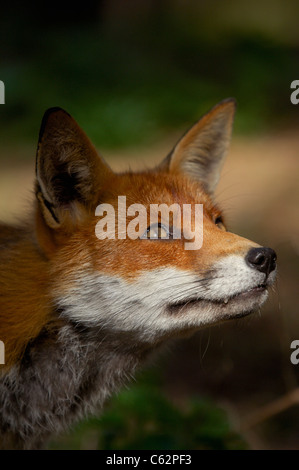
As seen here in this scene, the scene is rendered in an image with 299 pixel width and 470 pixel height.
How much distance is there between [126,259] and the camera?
315 cm

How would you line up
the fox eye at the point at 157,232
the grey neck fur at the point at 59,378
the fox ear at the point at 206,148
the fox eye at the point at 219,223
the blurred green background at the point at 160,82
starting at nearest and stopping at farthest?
the fox eye at the point at 157,232 < the grey neck fur at the point at 59,378 < the fox eye at the point at 219,223 < the fox ear at the point at 206,148 < the blurred green background at the point at 160,82

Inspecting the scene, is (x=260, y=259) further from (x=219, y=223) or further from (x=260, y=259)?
(x=219, y=223)

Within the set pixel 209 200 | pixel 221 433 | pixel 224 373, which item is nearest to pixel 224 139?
pixel 209 200

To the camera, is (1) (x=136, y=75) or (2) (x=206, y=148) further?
(1) (x=136, y=75)

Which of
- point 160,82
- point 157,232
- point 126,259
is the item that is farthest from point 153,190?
point 160,82

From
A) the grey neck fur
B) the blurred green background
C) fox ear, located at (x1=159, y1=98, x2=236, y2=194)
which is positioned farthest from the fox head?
the blurred green background

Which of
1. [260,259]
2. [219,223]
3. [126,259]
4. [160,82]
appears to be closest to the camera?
[260,259]

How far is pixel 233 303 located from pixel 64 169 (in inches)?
45.6

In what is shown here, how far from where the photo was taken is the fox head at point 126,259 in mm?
3031

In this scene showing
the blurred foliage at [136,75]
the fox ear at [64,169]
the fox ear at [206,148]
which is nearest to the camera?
the fox ear at [64,169]

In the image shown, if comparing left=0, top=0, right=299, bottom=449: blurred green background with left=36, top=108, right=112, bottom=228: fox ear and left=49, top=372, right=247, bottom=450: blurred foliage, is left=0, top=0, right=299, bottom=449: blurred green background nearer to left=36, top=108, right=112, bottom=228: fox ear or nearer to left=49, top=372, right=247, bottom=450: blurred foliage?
left=49, top=372, right=247, bottom=450: blurred foliage

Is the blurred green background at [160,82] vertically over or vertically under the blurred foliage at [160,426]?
over

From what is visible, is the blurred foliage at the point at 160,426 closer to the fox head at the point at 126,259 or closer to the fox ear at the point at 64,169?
the fox head at the point at 126,259

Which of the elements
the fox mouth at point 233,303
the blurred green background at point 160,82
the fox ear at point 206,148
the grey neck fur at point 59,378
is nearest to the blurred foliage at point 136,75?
the blurred green background at point 160,82
